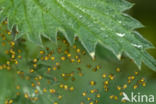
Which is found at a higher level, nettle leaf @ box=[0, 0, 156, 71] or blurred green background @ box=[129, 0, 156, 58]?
nettle leaf @ box=[0, 0, 156, 71]

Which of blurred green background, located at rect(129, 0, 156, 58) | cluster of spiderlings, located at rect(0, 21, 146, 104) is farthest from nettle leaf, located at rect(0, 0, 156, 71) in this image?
blurred green background, located at rect(129, 0, 156, 58)

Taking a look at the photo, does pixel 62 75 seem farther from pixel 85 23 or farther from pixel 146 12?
pixel 146 12

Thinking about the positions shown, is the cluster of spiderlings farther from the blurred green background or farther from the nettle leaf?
the blurred green background

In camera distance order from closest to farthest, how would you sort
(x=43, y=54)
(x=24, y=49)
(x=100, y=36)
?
(x=100, y=36) → (x=43, y=54) → (x=24, y=49)

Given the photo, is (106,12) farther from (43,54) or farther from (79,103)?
(79,103)

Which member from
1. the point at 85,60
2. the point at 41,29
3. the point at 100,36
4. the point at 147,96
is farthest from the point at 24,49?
the point at 147,96

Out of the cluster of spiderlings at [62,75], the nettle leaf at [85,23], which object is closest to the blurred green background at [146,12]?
the cluster of spiderlings at [62,75]
